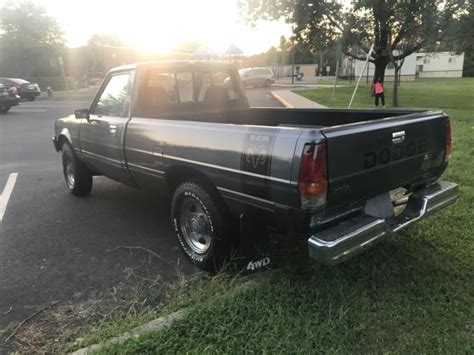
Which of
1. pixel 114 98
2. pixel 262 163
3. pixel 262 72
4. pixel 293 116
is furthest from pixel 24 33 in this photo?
pixel 262 163

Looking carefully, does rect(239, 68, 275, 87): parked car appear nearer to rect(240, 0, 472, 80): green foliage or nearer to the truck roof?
rect(240, 0, 472, 80): green foliage

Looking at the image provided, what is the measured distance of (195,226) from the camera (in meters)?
3.75

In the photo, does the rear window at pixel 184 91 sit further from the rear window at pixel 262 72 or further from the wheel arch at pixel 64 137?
the rear window at pixel 262 72

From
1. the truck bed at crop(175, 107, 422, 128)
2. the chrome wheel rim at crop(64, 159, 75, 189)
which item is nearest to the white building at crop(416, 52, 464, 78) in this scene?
the truck bed at crop(175, 107, 422, 128)

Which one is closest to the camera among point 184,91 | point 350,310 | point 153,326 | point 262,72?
point 153,326

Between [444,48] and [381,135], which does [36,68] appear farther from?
[381,135]

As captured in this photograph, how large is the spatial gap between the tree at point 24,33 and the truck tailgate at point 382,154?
41.2 meters

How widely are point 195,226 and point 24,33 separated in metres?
40.9

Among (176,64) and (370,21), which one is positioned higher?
(370,21)

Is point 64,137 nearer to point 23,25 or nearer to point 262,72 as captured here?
point 262,72

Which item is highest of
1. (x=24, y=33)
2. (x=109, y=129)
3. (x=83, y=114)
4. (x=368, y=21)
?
(x=24, y=33)

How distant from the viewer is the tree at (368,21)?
16391 millimetres

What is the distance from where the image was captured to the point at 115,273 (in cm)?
376

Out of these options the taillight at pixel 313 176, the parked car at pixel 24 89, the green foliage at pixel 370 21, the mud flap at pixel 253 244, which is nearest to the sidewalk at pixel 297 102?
the green foliage at pixel 370 21
